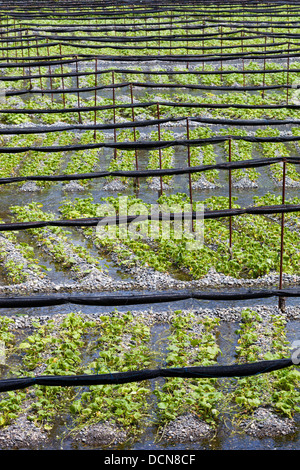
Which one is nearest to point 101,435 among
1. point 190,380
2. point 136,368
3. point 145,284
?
point 136,368

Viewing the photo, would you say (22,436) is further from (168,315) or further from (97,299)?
(168,315)

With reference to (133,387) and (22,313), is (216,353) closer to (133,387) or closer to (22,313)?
(133,387)

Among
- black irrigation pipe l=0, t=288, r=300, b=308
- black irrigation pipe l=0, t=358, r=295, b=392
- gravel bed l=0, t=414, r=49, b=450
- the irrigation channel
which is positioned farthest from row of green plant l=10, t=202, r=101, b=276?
black irrigation pipe l=0, t=358, r=295, b=392

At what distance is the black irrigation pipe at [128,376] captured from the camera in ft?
18.4

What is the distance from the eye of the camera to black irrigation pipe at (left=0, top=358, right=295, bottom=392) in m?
5.61

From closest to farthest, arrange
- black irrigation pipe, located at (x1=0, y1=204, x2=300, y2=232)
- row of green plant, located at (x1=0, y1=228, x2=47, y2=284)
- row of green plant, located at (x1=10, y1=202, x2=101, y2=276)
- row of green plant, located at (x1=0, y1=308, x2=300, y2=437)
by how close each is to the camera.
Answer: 1. row of green plant, located at (x1=0, y1=308, x2=300, y2=437)
2. black irrigation pipe, located at (x1=0, y1=204, x2=300, y2=232)
3. row of green plant, located at (x1=0, y1=228, x2=47, y2=284)
4. row of green plant, located at (x1=10, y1=202, x2=101, y2=276)

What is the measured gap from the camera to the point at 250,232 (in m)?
10.0

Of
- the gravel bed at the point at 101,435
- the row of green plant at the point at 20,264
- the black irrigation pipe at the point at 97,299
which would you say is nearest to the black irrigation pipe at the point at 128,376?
the gravel bed at the point at 101,435

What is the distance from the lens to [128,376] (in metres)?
5.70

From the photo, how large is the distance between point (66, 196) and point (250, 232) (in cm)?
370

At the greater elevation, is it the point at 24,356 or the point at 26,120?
the point at 26,120


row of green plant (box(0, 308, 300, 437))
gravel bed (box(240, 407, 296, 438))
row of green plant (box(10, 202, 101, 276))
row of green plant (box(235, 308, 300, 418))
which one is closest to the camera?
gravel bed (box(240, 407, 296, 438))

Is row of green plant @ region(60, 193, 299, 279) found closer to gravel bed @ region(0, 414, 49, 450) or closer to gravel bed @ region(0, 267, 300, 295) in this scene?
gravel bed @ region(0, 267, 300, 295)
